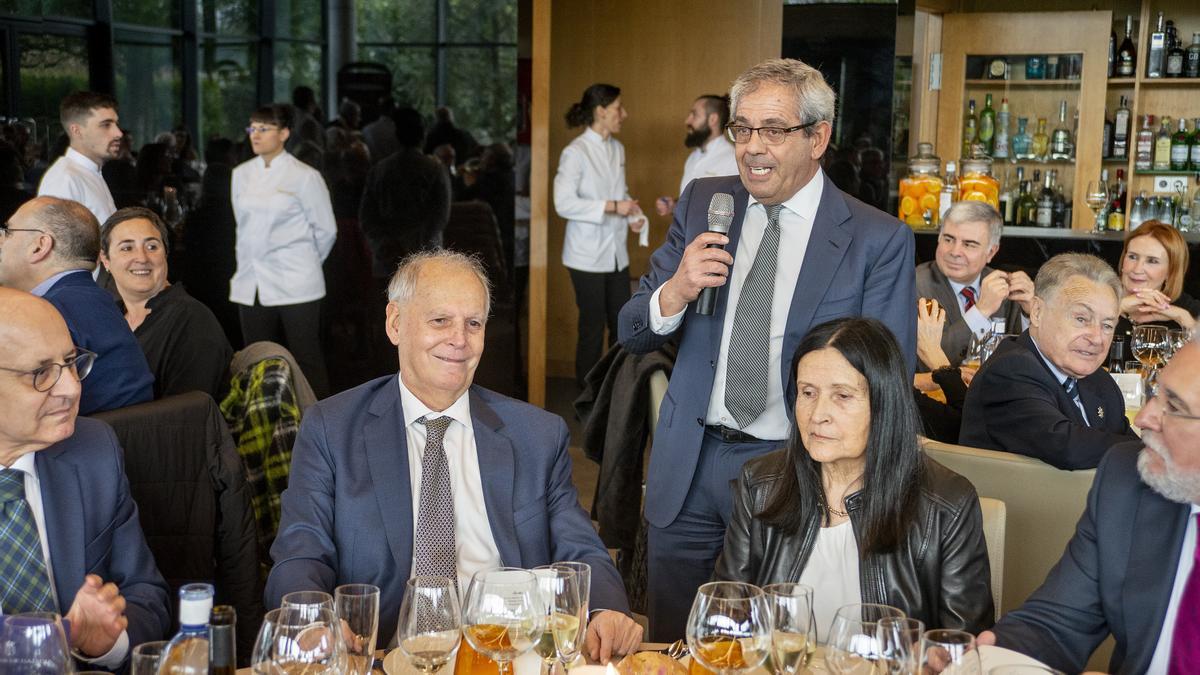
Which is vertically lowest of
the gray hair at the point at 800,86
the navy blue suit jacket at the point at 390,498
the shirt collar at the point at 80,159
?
the navy blue suit jacket at the point at 390,498

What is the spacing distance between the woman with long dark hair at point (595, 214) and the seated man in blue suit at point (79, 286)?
159 inches

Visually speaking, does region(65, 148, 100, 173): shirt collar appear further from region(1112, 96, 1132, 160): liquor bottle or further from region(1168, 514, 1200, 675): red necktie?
region(1112, 96, 1132, 160): liquor bottle

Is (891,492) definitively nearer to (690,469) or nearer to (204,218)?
(690,469)

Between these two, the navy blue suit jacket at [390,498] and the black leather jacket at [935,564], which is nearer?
the black leather jacket at [935,564]

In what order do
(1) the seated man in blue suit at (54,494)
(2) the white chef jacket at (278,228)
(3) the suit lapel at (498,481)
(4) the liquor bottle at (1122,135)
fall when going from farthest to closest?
(4) the liquor bottle at (1122,135) → (2) the white chef jacket at (278,228) → (3) the suit lapel at (498,481) → (1) the seated man in blue suit at (54,494)

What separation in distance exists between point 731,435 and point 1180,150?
20.3 ft

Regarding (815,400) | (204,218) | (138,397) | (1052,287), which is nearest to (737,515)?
(815,400)

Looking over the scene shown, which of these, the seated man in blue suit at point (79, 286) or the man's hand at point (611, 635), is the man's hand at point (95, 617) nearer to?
the man's hand at point (611, 635)

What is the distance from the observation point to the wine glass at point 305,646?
164 cm

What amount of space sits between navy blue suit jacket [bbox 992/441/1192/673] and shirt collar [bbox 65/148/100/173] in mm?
4944

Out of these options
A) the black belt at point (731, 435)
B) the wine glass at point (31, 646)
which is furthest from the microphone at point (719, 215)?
the wine glass at point (31, 646)

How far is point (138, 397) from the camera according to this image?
360 cm

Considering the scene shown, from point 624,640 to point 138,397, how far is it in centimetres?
203

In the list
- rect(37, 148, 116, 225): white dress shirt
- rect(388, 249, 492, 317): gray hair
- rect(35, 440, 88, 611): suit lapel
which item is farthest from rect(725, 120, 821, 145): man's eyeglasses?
rect(37, 148, 116, 225): white dress shirt
